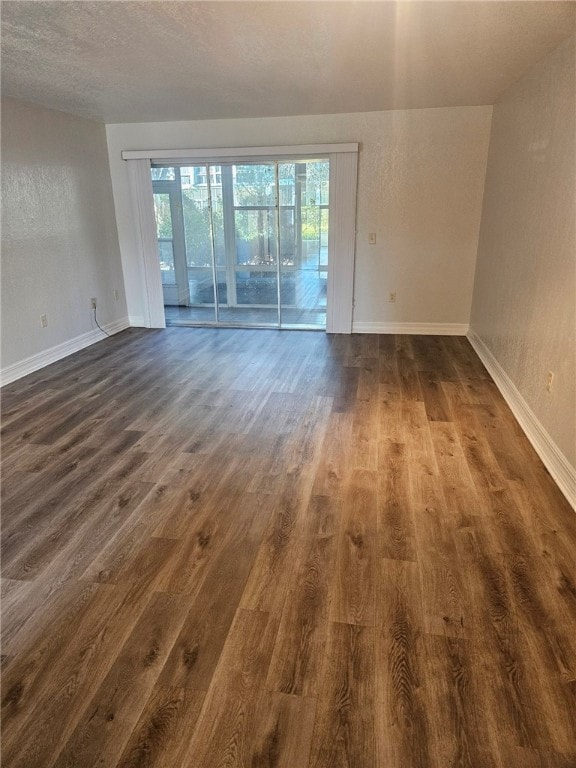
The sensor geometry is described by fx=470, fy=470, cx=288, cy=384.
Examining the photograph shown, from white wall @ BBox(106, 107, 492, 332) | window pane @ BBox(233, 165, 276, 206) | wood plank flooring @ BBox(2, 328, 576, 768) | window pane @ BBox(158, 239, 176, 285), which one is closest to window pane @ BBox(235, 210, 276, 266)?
window pane @ BBox(233, 165, 276, 206)

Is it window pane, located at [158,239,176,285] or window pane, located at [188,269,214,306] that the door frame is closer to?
window pane, located at [158,239,176,285]

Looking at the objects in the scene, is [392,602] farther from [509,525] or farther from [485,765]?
[509,525]

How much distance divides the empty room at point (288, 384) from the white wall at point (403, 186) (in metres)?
0.03

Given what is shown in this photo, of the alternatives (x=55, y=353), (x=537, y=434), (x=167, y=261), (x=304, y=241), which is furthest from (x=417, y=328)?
(x=55, y=353)

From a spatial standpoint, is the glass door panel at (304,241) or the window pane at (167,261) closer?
the glass door panel at (304,241)

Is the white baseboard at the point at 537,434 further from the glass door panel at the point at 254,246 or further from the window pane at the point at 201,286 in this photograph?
the window pane at the point at 201,286

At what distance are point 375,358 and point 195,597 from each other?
10.9 ft

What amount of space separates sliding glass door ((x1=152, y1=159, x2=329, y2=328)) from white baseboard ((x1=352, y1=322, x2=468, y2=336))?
23.1 inches

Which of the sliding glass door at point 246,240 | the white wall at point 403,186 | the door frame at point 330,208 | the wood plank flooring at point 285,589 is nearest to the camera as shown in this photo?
the wood plank flooring at point 285,589

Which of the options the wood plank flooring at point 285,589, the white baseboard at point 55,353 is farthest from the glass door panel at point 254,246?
the wood plank flooring at point 285,589

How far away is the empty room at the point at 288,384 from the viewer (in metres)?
1.46

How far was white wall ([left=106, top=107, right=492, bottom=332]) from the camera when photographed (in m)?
4.92

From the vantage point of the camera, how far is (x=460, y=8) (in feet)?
7.91

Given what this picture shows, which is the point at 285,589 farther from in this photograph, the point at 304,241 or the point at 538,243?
the point at 304,241
